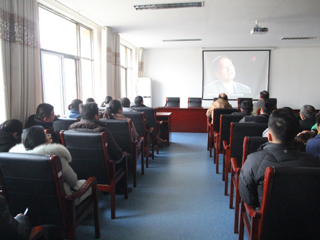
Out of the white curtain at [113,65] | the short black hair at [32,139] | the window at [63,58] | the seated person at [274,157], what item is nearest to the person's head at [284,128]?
the seated person at [274,157]

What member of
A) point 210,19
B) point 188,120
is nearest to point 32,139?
A: point 210,19

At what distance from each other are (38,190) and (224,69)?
8.05 metres

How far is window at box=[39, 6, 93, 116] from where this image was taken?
385 cm

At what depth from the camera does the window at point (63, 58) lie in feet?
12.6

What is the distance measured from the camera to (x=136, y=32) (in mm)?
5855

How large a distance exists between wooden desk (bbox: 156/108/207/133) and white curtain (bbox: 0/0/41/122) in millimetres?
3476

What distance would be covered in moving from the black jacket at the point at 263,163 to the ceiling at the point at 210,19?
316cm

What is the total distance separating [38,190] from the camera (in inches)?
52.5

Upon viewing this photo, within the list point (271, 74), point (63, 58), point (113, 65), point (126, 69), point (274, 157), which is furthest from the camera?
point (271, 74)

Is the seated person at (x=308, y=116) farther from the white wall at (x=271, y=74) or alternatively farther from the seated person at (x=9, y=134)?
the white wall at (x=271, y=74)

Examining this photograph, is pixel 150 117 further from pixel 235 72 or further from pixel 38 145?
pixel 235 72

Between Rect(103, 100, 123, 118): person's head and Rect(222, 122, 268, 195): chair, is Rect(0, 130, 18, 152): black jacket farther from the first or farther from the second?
Rect(222, 122, 268, 195): chair

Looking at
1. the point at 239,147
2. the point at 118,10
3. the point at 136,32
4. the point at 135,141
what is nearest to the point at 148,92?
the point at 136,32

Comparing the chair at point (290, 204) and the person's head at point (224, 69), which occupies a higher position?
the person's head at point (224, 69)
